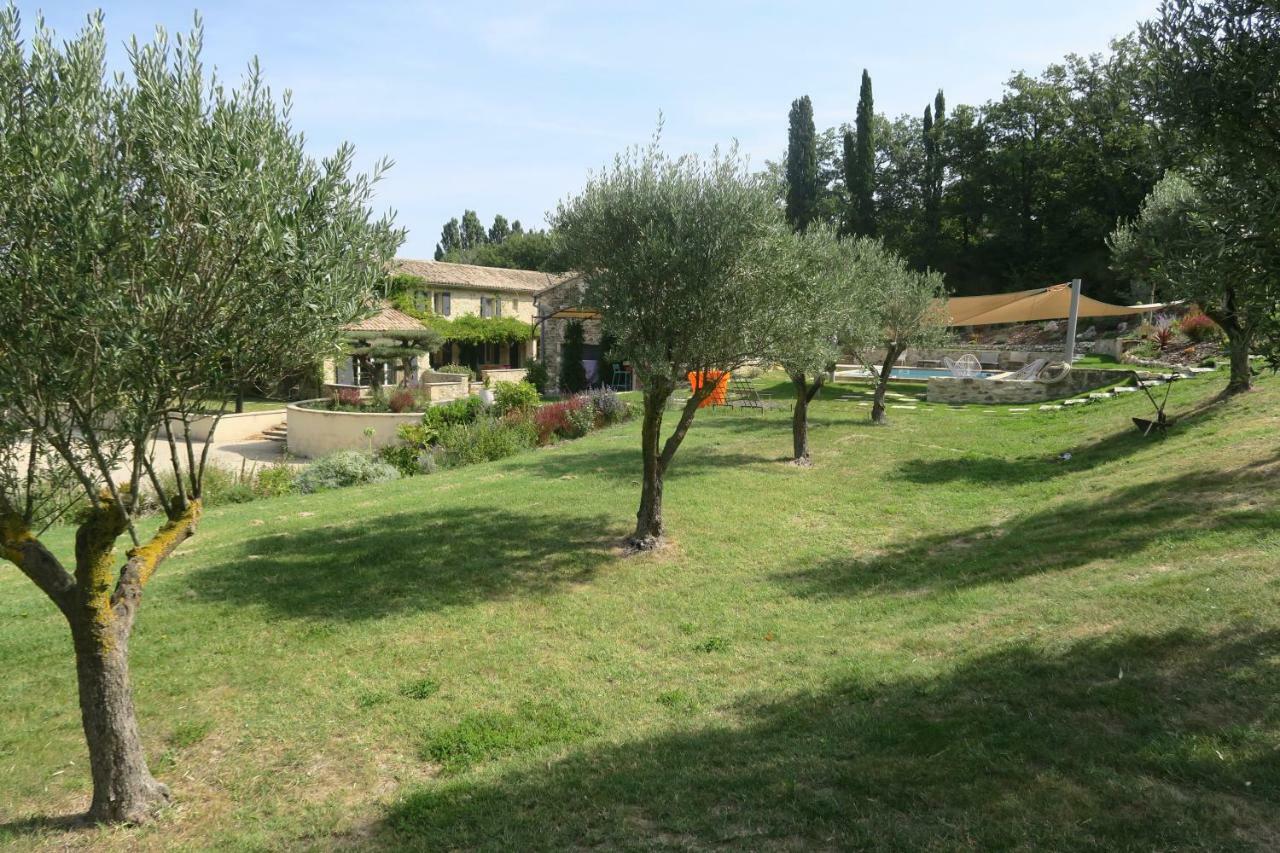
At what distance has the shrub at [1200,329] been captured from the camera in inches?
1022

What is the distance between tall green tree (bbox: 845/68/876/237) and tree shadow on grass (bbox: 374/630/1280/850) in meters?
57.5

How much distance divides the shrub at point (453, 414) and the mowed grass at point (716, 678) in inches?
376

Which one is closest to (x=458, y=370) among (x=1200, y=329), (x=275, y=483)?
(x=275, y=483)

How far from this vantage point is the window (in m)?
44.0

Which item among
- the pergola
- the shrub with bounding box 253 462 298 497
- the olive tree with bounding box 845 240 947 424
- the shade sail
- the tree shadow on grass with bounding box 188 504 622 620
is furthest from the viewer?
the shade sail

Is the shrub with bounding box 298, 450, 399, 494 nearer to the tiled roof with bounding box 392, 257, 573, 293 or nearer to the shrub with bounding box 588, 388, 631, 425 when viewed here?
the shrub with bounding box 588, 388, 631, 425

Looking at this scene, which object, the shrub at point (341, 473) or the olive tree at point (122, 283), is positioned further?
the shrub at point (341, 473)

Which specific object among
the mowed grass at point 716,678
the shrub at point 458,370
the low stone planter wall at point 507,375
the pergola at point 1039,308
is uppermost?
the pergola at point 1039,308

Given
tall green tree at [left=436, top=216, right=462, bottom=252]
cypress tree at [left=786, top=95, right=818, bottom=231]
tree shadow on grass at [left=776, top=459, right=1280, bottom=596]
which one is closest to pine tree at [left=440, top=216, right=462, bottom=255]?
tall green tree at [left=436, top=216, right=462, bottom=252]

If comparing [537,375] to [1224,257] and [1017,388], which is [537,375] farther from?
[1224,257]

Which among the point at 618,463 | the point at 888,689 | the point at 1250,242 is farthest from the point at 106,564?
the point at 618,463

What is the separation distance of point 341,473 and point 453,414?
4721 mm

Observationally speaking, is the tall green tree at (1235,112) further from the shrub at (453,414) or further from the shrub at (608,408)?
the shrub at (608,408)

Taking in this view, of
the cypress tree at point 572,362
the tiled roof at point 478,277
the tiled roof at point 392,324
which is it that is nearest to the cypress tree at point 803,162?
the tiled roof at point 478,277
